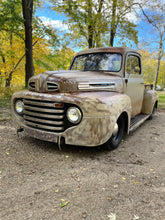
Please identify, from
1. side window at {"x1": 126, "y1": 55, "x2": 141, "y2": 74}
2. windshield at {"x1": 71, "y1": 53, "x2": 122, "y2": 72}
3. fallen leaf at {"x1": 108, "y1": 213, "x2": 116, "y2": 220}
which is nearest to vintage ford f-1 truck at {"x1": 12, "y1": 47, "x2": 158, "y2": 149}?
windshield at {"x1": 71, "y1": 53, "x2": 122, "y2": 72}

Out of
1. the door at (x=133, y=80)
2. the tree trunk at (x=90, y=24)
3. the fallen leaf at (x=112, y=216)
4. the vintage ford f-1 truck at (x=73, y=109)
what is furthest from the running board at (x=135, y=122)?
the tree trunk at (x=90, y=24)

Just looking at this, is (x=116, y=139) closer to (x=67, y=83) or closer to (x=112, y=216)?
(x=67, y=83)

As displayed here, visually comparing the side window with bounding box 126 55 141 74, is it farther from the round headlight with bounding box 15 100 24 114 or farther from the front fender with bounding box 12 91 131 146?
the round headlight with bounding box 15 100 24 114

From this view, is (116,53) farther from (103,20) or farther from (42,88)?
(103,20)

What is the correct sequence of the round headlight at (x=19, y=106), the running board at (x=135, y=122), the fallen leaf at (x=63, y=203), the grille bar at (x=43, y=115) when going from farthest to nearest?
1. the running board at (x=135, y=122)
2. the round headlight at (x=19, y=106)
3. the grille bar at (x=43, y=115)
4. the fallen leaf at (x=63, y=203)

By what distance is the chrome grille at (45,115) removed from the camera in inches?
110

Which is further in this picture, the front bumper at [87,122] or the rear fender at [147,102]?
the rear fender at [147,102]

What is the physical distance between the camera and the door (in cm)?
404

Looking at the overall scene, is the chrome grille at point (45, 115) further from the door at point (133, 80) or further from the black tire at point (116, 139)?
the door at point (133, 80)

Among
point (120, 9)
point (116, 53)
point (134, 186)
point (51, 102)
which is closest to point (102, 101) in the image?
point (51, 102)

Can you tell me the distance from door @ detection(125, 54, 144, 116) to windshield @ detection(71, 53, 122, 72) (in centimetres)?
27

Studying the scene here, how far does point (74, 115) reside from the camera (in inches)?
107

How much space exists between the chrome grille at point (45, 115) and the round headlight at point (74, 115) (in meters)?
0.12

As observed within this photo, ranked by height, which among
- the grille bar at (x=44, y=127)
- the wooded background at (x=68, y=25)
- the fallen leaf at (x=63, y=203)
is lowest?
the fallen leaf at (x=63, y=203)
